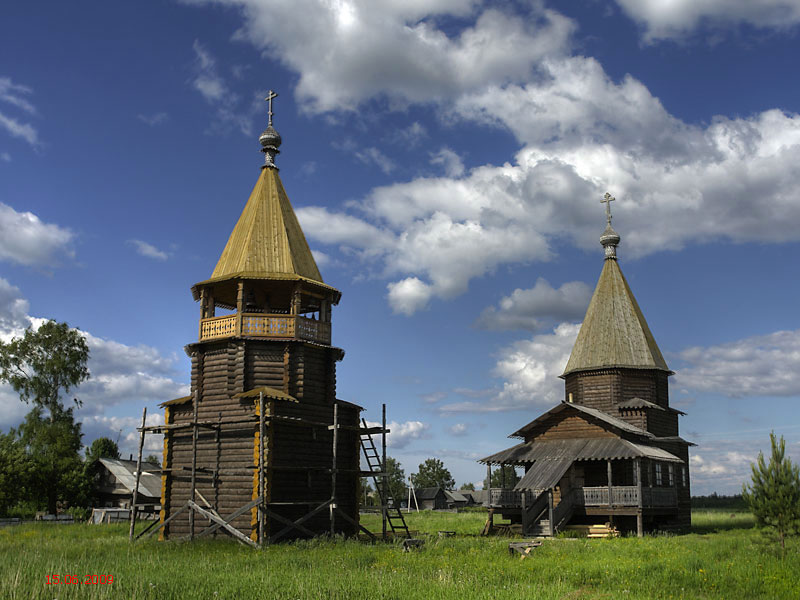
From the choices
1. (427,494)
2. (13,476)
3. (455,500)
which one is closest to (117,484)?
(13,476)

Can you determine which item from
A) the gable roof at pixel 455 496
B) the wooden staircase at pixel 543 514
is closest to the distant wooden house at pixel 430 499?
the gable roof at pixel 455 496

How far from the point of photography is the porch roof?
96.9ft

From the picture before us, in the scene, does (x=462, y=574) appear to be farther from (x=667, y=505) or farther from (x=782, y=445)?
(x=667, y=505)

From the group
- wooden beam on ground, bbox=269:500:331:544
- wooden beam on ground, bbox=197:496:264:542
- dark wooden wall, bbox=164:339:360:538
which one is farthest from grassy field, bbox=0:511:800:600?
dark wooden wall, bbox=164:339:360:538

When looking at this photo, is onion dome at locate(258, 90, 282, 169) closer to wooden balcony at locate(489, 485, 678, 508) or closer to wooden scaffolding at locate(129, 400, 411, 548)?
wooden scaffolding at locate(129, 400, 411, 548)

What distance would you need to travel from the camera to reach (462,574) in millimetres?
16312

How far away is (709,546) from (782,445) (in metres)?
4.97

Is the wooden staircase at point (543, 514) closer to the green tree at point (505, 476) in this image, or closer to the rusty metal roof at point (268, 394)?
the green tree at point (505, 476)

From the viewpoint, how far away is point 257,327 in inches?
986

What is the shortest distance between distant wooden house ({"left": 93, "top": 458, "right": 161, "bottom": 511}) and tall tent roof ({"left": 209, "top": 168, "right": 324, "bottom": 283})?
23.3m

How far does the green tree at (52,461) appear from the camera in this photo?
133ft

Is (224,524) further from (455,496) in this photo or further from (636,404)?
(455,496)

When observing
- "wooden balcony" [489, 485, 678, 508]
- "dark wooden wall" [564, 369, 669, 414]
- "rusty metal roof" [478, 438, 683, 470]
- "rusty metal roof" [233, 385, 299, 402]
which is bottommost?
"wooden balcony" [489, 485, 678, 508]

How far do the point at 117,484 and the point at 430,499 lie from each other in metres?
44.5
